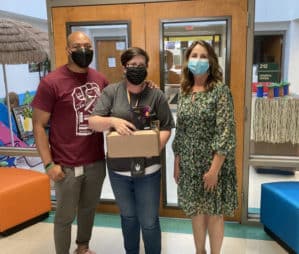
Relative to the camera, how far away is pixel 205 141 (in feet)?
6.46

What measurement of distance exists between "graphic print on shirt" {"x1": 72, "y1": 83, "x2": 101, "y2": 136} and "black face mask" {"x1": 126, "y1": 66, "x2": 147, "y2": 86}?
35 cm

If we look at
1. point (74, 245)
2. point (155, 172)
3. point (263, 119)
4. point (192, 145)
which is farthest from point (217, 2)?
point (74, 245)

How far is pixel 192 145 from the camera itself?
199 centimetres

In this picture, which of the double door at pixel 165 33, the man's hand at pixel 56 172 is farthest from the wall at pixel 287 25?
the man's hand at pixel 56 172

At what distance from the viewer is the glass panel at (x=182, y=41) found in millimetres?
2732

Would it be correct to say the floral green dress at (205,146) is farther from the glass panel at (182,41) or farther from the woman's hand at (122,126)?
the glass panel at (182,41)

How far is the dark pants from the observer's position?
214cm

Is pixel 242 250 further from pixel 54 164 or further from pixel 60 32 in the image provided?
pixel 60 32

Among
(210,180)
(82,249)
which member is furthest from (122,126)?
(82,249)

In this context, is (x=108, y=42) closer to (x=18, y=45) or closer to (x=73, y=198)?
(x=18, y=45)

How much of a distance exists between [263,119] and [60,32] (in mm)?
2032

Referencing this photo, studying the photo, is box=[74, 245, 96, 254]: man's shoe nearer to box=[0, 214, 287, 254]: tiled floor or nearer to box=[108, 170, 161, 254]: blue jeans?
box=[0, 214, 287, 254]: tiled floor

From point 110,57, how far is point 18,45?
1.16 metres

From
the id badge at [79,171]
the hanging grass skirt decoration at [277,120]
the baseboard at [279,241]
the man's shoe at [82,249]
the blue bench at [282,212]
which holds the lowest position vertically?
the baseboard at [279,241]
